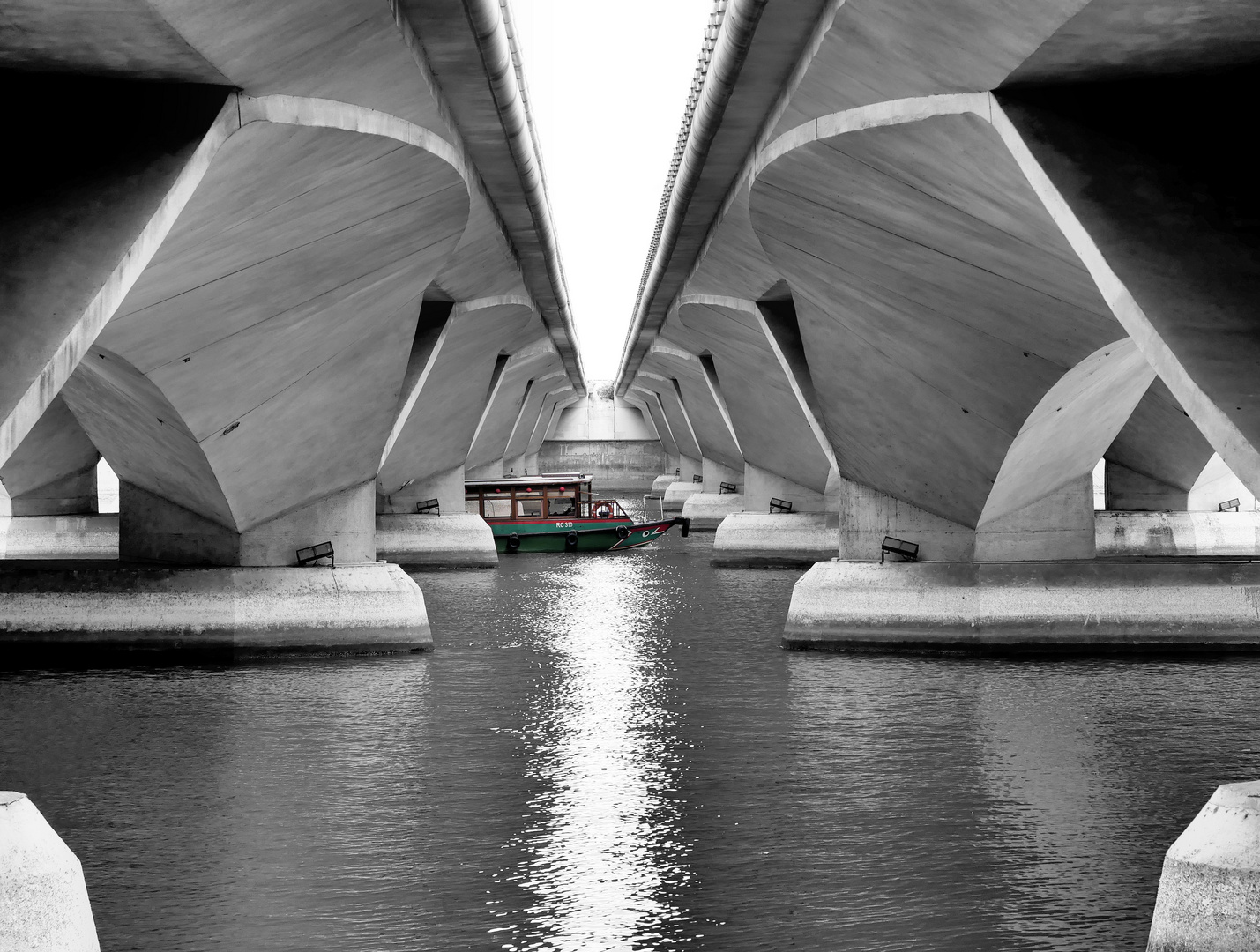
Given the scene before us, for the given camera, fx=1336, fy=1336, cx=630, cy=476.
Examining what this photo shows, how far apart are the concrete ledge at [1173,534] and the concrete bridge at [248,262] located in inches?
580

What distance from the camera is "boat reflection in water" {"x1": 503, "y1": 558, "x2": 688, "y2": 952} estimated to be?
8.96 meters

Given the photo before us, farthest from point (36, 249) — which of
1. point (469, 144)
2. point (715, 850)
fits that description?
point (469, 144)

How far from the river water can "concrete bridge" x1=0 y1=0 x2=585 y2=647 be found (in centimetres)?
267

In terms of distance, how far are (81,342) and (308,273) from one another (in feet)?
24.1

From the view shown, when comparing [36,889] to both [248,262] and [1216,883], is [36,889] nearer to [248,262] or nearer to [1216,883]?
[1216,883]

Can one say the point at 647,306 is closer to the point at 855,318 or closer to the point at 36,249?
the point at 855,318

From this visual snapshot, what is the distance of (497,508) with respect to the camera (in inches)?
2183

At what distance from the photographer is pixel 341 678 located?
59.8 ft

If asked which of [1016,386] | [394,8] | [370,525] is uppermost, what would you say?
[394,8]

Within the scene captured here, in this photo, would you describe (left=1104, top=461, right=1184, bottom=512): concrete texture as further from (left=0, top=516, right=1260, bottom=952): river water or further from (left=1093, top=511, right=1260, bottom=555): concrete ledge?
(left=0, top=516, right=1260, bottom=952): river water

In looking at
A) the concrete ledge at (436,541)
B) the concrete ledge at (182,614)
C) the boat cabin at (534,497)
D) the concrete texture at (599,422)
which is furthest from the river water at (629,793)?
the concrete texture at (599,422)

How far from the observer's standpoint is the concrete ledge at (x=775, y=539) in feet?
125

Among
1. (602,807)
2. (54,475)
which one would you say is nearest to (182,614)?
(602,807)

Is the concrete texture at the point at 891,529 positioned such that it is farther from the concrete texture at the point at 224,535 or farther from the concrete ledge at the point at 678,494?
the concrete ledge at the point at 678,494
